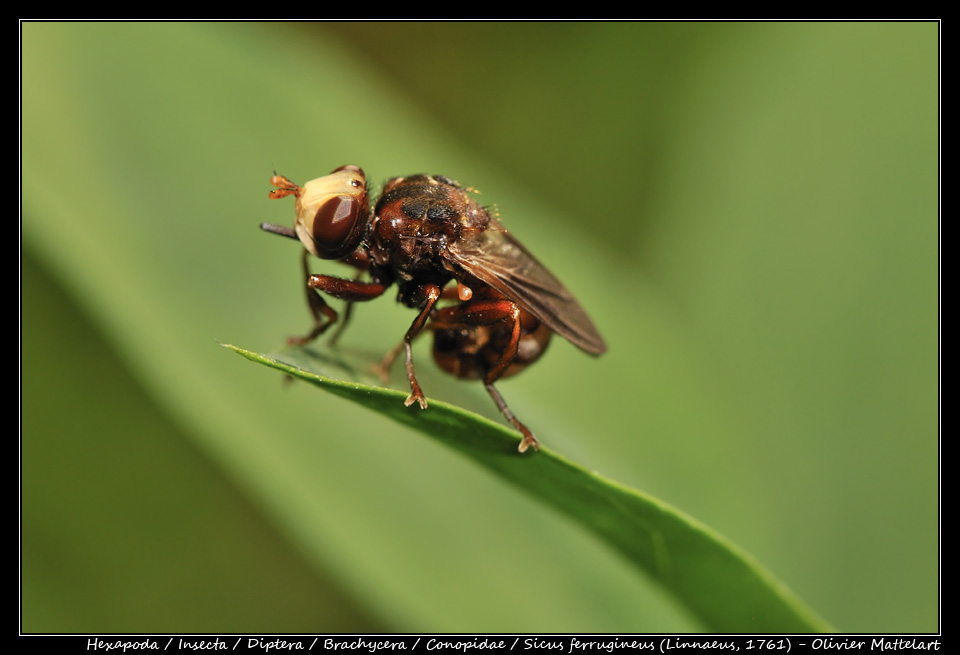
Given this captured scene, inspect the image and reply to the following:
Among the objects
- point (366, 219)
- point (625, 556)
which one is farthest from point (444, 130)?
point (625, 556)

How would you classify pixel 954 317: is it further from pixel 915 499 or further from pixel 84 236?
pixel 84 236

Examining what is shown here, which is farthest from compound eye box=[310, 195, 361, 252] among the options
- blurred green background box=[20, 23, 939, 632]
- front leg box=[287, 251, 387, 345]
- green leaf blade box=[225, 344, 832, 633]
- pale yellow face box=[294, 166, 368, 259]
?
blurred green background box=[20, 23, 939, 632]

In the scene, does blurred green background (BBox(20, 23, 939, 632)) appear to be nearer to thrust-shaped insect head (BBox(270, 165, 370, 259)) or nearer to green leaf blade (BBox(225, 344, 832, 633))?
green leaf blade (BBox(225, 344, 832, 633))

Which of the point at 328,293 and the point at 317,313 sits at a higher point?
the point at 328,293

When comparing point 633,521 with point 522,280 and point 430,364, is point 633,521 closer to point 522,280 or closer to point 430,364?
point 522,280

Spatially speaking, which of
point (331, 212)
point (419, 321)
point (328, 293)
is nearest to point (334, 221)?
point (331, 212)

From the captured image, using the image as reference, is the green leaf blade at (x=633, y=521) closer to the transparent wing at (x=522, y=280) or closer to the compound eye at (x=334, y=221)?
the compound eye at (x=334, y=221)
